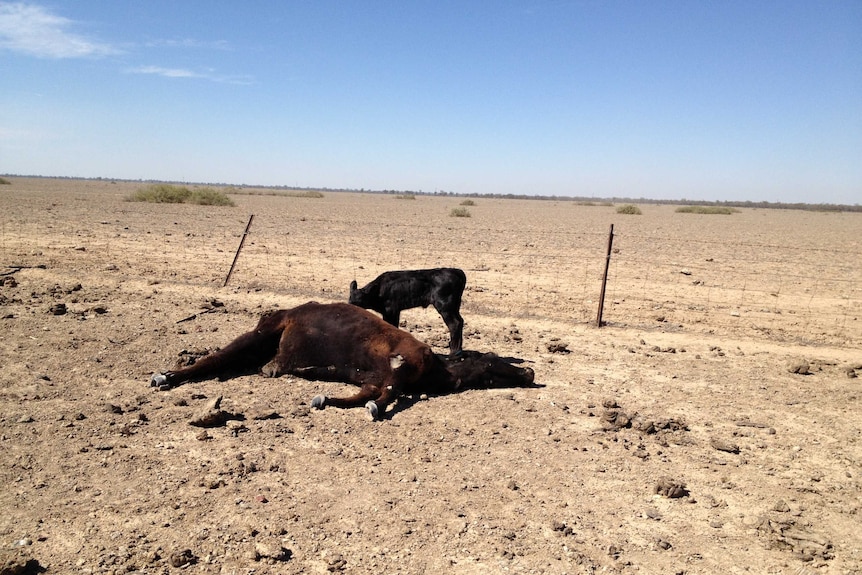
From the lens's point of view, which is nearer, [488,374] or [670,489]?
[670,489]

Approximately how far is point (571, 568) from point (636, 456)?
1.72 metres

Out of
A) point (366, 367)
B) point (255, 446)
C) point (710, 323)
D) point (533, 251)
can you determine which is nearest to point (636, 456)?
point (366, 367)

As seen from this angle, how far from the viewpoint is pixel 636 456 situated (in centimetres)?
495

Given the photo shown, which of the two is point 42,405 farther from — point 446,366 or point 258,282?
point 258,282

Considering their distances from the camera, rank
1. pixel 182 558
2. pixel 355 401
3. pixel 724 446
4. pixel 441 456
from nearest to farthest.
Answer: pixel 182 558 < pixel 441 456 < pixel 724 446 < pixel 355 401

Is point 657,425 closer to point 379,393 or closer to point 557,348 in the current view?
point 557,348

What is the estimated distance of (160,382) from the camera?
5.86m

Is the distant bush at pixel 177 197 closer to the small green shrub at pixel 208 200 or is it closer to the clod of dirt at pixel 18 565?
the small green shrub at pixel 208 200

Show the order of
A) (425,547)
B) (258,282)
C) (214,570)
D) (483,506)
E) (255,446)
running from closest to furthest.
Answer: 1. (214,570)
2. (425,547)
3. (483,506)
4. (255,446)
5. (258,282)

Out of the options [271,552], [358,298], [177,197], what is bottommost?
[271,552]

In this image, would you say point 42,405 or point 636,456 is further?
point 42,405

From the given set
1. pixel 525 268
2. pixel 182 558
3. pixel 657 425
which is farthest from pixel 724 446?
pixel 525 268

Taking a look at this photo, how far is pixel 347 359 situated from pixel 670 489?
10.7 feet

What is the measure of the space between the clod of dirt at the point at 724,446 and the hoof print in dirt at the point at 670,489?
0.91 meters
